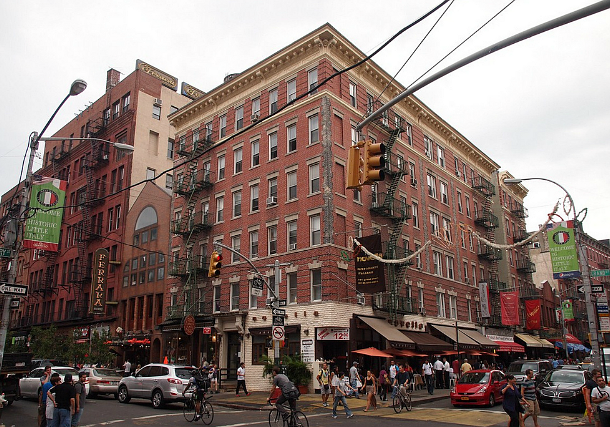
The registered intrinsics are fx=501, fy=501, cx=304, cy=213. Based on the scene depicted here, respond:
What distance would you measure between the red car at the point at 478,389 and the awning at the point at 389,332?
23.2 feet

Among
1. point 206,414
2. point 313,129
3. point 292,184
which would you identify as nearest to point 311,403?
point 206,414

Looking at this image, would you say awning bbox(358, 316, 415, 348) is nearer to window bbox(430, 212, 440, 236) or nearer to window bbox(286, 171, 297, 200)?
window bbox(286, 171, 297, 200)

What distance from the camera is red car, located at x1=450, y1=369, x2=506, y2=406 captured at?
2062 centimetres

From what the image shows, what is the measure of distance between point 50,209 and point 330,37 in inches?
815

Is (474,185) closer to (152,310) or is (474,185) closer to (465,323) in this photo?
(465,323)

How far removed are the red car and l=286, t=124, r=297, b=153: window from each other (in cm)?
1754

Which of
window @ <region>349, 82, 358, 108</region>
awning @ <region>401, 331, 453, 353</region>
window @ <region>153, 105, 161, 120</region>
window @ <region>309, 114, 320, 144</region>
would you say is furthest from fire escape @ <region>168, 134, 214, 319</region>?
awning @ <region>401, 331, 453, 353</region>

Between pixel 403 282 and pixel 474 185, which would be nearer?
pixel 403 282

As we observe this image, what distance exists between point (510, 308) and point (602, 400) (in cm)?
3342

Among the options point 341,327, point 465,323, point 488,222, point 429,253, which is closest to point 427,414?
point 341,327

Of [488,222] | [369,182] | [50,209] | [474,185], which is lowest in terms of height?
[369,182]

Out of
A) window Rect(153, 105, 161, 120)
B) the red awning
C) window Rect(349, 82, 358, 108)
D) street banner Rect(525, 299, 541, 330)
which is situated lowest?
the red awning

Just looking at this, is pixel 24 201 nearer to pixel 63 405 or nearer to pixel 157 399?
pixel 63 405

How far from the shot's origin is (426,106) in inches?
1657
